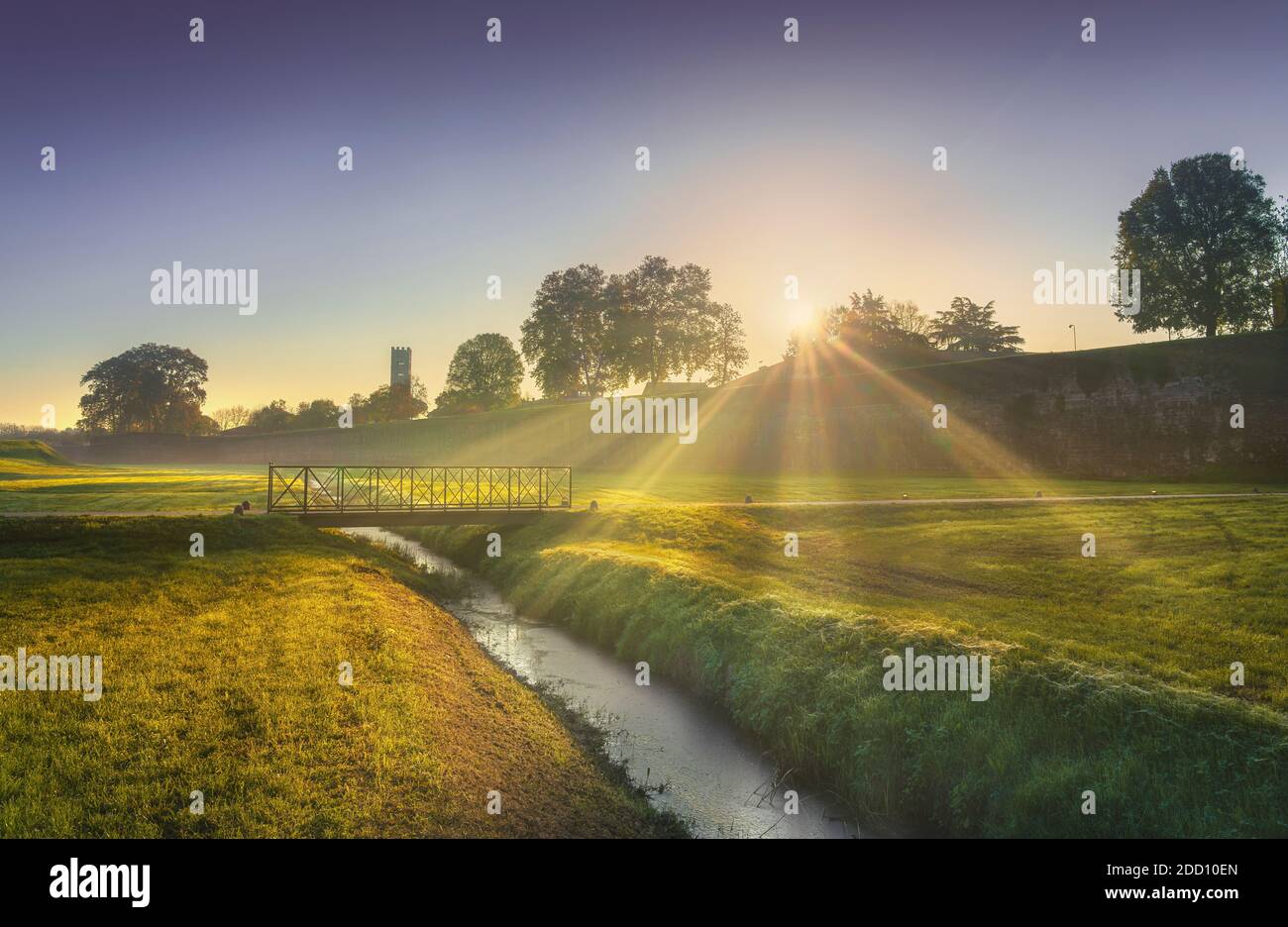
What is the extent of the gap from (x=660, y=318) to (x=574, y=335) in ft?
32.4

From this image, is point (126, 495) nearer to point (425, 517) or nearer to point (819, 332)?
point (425, 517)

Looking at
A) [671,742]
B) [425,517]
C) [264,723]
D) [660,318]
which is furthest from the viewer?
[660,318]

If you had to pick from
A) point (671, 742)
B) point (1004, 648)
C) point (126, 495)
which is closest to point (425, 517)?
point (671, 742)

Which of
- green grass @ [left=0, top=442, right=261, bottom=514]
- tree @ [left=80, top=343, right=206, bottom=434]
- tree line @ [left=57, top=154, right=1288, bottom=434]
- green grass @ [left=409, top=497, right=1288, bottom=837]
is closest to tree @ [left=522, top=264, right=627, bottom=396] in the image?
tree line @ [left=57, top=154, right=1288, bottom=434]

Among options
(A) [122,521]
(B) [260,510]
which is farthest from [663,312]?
(A) [122,521]

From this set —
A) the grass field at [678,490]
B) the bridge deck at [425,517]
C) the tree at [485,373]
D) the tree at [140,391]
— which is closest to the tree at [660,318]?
the tree at [485,373]

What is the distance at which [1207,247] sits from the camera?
47281mm

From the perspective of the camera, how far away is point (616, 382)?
245ft

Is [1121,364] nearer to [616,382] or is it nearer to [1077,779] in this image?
[1077,779]

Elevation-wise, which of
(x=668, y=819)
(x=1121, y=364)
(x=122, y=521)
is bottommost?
(x=668, y=819)

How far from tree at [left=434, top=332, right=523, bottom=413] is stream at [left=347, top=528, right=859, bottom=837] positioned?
76016 millimetres

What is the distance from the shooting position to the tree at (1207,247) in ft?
153

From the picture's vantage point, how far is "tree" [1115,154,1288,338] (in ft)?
153
